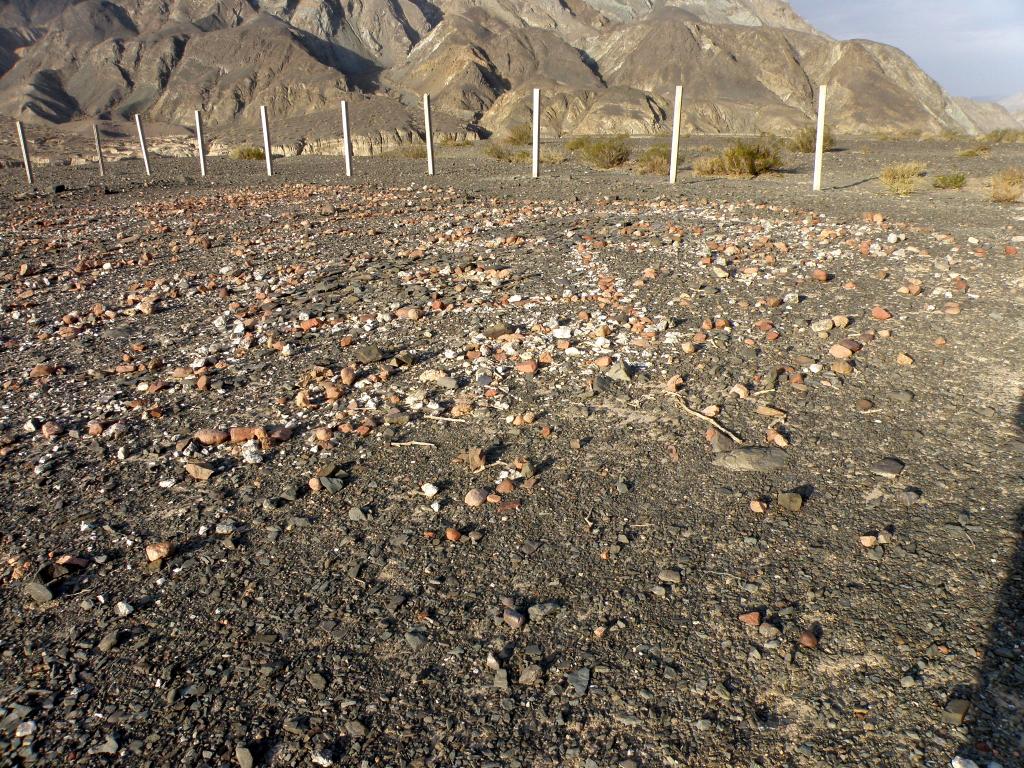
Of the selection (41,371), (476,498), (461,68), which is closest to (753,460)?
(476,498)

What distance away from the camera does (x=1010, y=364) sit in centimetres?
432

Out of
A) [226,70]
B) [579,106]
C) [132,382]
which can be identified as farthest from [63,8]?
[132,382]

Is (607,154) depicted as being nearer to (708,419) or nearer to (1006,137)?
(708,419)

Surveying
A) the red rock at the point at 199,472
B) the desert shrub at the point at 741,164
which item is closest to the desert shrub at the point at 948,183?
the desert shrub at the point at 741,164

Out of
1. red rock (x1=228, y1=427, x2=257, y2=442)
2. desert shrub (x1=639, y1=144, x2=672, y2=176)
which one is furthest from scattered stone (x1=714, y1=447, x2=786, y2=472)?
desert shrub (x1=639, y1=144, x2=672, y2=176)

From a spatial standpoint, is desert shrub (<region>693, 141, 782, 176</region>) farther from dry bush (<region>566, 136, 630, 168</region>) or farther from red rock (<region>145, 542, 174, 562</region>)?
red rock (<region>145, 542, 174, 562</region>)

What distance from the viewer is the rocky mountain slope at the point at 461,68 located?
54750 millimetres

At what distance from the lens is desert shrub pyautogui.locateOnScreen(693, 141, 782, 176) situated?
47.5 ft

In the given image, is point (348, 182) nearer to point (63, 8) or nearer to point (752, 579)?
point (752, 579)

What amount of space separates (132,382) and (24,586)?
2164mm

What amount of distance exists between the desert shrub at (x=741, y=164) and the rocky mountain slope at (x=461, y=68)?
116ft

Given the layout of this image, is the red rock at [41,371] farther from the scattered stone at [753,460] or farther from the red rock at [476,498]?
the scattered stone at [753,460]

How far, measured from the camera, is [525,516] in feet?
9.99

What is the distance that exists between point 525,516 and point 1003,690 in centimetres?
169
